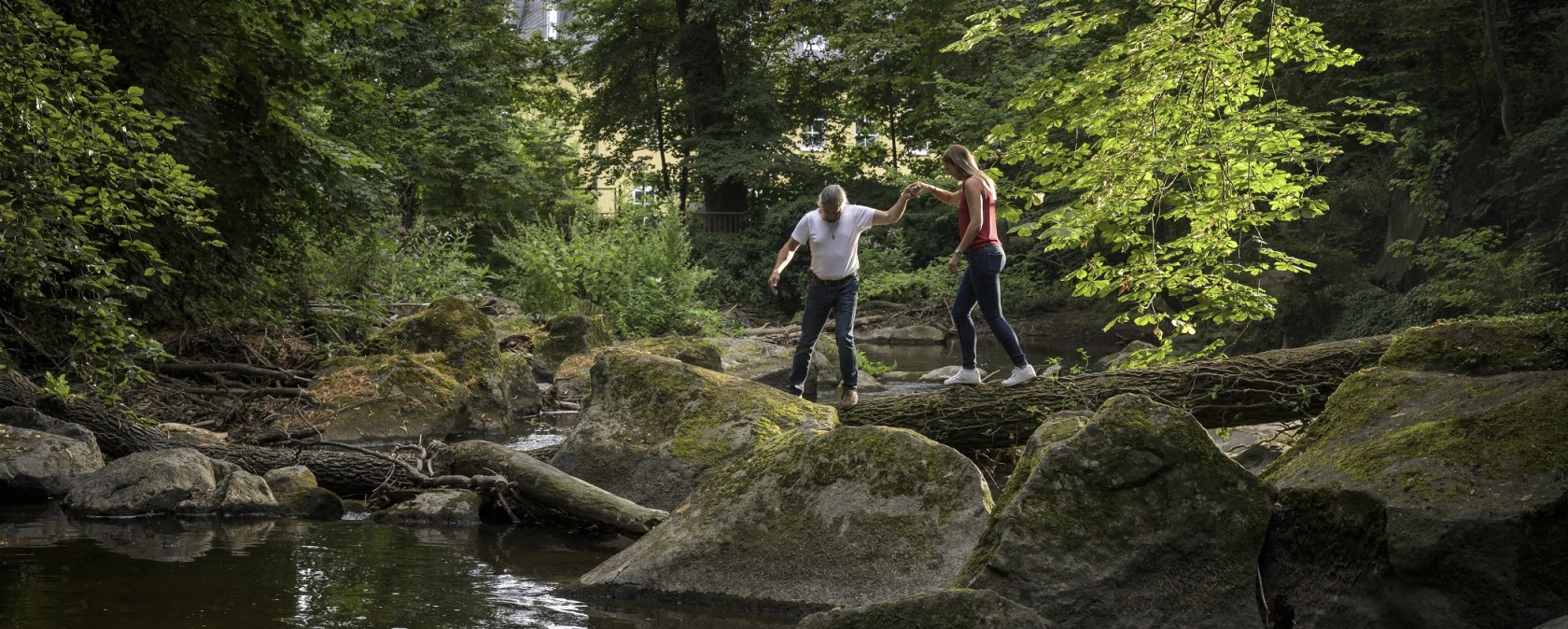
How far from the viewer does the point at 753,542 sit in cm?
686

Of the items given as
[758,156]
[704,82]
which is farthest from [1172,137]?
[704,82]

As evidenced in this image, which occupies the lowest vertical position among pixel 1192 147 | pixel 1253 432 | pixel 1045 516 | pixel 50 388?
pixel 1253 432

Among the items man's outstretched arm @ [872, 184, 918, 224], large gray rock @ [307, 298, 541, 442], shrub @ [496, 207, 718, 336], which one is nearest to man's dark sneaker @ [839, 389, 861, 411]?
man's outstretched arm @ [872, 184, 918, 224]

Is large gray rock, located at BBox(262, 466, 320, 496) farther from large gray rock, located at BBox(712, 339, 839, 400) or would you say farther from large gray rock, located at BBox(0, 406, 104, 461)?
large gray rock, located at BBox(712, 339, 839, 400)

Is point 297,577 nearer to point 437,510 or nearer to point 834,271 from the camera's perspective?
point 437,510

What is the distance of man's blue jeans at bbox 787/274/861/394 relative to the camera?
9922 millimetres

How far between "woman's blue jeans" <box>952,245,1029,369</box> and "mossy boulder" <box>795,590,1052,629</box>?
4.39 metres

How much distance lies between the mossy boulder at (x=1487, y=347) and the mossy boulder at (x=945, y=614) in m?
3.70

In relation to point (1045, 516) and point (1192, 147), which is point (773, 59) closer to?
point (1192, 147)

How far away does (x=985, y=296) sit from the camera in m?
9.20

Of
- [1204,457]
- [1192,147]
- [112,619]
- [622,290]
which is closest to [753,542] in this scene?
[1204,457]

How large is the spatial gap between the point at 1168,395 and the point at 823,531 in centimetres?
→ 371

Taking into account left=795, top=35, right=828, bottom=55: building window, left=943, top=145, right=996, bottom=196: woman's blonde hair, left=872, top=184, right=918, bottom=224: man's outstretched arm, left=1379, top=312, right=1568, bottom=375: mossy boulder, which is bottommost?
left=1379, top=312, right=1568, bottom=375: mossy boulder

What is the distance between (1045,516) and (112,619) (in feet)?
14.8
